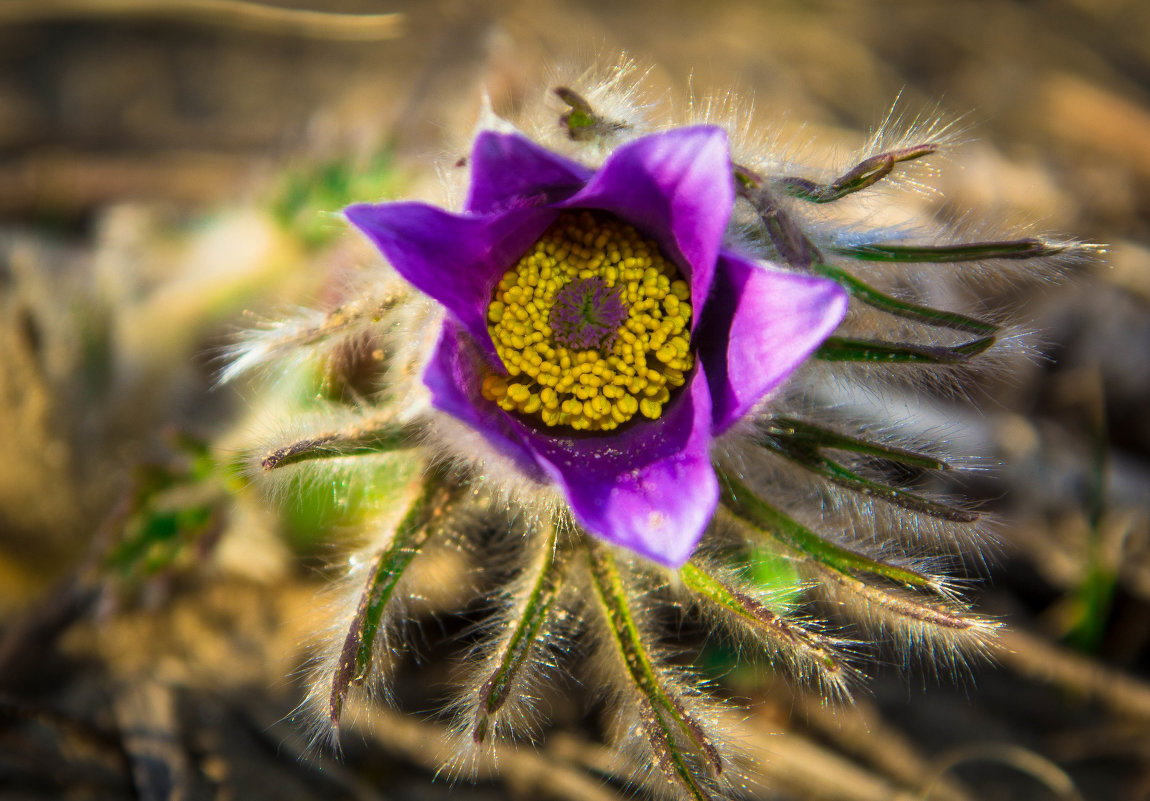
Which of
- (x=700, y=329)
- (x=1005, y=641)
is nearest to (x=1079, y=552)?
(x=1005, y=641)

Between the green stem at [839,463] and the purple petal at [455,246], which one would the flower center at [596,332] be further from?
the green stem at [839,463]

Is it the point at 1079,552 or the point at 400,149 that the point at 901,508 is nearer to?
the point at 1079,552

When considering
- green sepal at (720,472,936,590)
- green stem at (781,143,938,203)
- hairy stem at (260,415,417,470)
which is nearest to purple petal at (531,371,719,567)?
green sepal at (720,472,936,590)

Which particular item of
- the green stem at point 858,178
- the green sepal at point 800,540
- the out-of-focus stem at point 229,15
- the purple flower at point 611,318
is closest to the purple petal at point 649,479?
the purple flower at point 611,318

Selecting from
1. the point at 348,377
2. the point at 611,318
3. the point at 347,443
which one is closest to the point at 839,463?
the point at 611,318

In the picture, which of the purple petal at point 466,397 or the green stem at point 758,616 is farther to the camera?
the green stem at point 758,616
